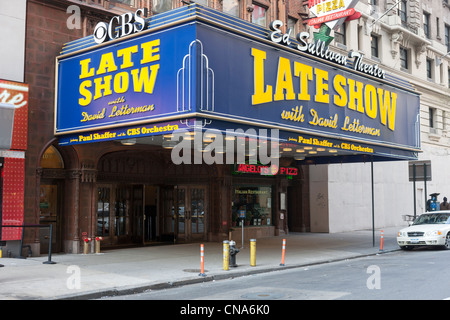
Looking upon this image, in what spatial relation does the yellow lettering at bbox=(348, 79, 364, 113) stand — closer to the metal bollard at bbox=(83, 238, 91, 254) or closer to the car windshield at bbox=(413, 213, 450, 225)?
the car windshield at bbox=(413, 213, 450, 225)

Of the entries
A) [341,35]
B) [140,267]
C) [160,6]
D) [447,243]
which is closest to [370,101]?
[447,243]

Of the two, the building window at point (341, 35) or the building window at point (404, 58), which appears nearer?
the building window at point (341, 35)

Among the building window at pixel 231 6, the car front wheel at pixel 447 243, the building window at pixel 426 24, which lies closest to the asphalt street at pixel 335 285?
the car front wheel at pixel 447 243

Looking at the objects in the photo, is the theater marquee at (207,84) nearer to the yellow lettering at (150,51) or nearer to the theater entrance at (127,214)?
the yellow lettering at (150,51)

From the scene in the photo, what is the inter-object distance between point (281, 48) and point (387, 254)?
9.02m

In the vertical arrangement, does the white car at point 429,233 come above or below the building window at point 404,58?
below

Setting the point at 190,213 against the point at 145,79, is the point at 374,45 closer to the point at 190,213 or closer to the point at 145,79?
the point at 190,213

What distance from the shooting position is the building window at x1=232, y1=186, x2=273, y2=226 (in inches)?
959

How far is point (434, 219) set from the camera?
2089 cm

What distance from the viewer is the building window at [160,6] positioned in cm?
2034

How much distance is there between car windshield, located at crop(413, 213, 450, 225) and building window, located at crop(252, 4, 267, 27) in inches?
462

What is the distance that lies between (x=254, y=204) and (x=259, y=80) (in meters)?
10.9

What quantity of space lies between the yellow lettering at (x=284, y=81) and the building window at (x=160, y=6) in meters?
6.67

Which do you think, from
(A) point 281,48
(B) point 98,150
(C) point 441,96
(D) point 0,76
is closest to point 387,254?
(A) point 281,48
